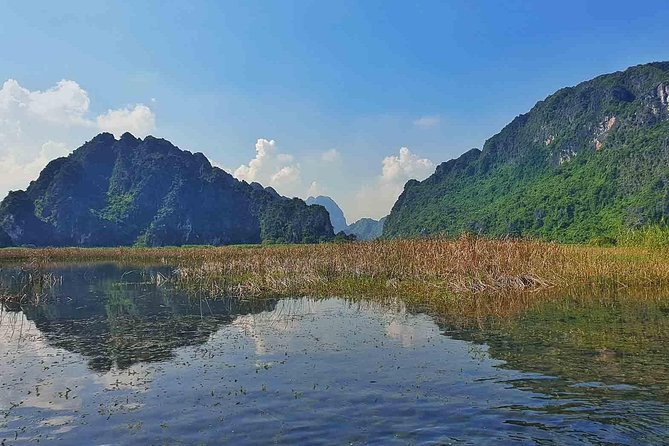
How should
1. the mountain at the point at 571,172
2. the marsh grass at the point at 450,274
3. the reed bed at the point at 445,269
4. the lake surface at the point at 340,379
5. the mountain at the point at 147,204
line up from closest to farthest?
the lake surface at the point at 340,379 → the marsh grass at the point at 450,274 → the reed bed at the point at 445,269 → the mountain at the point at 571,172 → the mountain at the point at 147,204

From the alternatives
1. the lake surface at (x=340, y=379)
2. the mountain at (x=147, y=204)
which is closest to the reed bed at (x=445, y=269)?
the lake surface at (x=340, y=379)

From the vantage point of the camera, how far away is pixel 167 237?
149750 millimetres

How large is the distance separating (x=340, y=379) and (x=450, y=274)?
495 inches

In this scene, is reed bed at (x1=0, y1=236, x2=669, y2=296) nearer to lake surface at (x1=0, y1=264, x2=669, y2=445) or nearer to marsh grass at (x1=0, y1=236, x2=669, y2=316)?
marsh grass at (x1=0, y1=236, x2=669, y2=316)

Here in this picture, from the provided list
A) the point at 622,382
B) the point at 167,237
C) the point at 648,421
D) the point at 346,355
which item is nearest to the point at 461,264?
the point at 346,355

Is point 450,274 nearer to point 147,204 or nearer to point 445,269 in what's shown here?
point 445,269

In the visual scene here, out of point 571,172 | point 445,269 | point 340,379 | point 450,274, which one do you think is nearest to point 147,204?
point 571,172

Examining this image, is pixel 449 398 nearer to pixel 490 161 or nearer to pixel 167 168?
pixel 167 168

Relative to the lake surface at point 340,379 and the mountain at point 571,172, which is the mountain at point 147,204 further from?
the lake surface at point 340,379

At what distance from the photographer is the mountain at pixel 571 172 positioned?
97688mm

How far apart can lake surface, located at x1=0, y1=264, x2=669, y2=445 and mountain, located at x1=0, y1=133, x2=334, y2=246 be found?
112683 mm

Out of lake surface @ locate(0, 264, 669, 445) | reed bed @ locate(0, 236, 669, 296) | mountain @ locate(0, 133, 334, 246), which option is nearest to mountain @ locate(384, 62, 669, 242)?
reed bed @ locate(0, 236, 669, 296)

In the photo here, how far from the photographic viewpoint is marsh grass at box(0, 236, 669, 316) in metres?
18.9

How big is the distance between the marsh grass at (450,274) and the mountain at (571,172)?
141ft
